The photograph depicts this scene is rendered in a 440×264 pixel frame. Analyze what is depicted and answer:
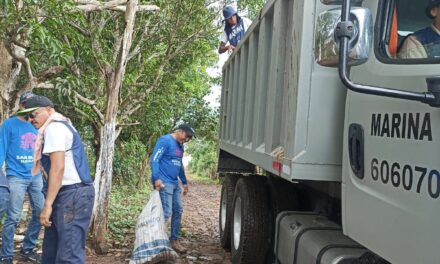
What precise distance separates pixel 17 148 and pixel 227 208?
272 centimetres

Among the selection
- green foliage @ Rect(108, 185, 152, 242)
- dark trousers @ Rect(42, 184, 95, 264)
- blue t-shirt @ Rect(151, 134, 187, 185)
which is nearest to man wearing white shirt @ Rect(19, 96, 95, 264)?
dark trousers @ Rect(42, 184, 95, 264)

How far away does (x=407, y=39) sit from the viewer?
2.11m

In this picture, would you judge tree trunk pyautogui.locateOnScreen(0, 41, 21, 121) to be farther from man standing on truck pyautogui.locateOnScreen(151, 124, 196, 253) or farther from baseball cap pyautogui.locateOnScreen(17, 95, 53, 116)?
baseball cap pyautogui.locateOnScreen(17, 95, 53, 116)

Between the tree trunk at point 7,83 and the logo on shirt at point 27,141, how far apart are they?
1.37 meters

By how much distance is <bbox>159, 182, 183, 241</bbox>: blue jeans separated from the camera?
6.27 m

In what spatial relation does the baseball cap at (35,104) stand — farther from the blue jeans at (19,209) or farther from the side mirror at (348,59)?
the side mirror at (348,59)

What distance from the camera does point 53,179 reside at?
3736 mm

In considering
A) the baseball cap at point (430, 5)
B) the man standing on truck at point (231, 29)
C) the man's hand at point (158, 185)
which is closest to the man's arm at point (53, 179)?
the man's hand at point (158, 185)

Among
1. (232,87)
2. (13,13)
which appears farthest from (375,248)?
(232,87)

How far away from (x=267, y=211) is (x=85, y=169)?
1.83m

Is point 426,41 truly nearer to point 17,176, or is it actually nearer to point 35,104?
point 35,104

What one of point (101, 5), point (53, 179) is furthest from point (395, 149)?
point (101, 5)

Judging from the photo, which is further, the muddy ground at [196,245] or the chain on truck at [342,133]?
the muddy ground at [196,245]

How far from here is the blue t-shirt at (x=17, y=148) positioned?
16.4 feet
